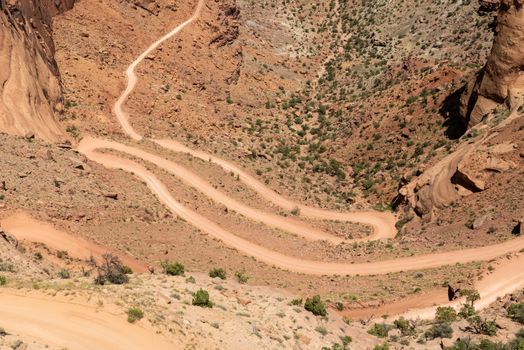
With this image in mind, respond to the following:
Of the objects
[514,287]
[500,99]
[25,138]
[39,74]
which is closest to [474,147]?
[500,99]

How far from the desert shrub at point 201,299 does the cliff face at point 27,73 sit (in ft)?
71.9

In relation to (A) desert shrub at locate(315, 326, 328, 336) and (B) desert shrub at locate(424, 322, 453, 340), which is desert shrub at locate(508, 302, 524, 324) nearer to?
(B) desert shrub at locate(424, 322, 453, 340)

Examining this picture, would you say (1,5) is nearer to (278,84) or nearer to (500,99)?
(278,84)

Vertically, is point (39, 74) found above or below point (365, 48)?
below

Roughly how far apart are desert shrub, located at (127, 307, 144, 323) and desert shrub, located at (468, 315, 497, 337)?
45.4ft

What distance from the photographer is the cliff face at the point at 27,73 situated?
3572 cm

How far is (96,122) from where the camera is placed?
44875mm

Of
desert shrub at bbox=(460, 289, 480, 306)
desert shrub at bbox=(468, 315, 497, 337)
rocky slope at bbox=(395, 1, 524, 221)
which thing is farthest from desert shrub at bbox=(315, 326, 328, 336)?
rocky slope at bbox=(395, 1, 524, 221)

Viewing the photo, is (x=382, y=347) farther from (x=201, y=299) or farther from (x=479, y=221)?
(x=479, y=221)

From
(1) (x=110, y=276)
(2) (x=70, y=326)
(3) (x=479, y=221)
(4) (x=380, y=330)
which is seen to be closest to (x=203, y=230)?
(4) (x=380, y=330)

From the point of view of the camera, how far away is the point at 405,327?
22812 millimetres

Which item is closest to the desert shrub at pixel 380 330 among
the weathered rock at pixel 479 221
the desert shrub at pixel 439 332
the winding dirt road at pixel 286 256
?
the desert shrub at pixel 439 332

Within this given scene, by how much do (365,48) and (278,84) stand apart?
13.5 metres

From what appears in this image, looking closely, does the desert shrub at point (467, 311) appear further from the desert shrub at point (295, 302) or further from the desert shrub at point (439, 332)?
the desert shrub at point (295, 302)
